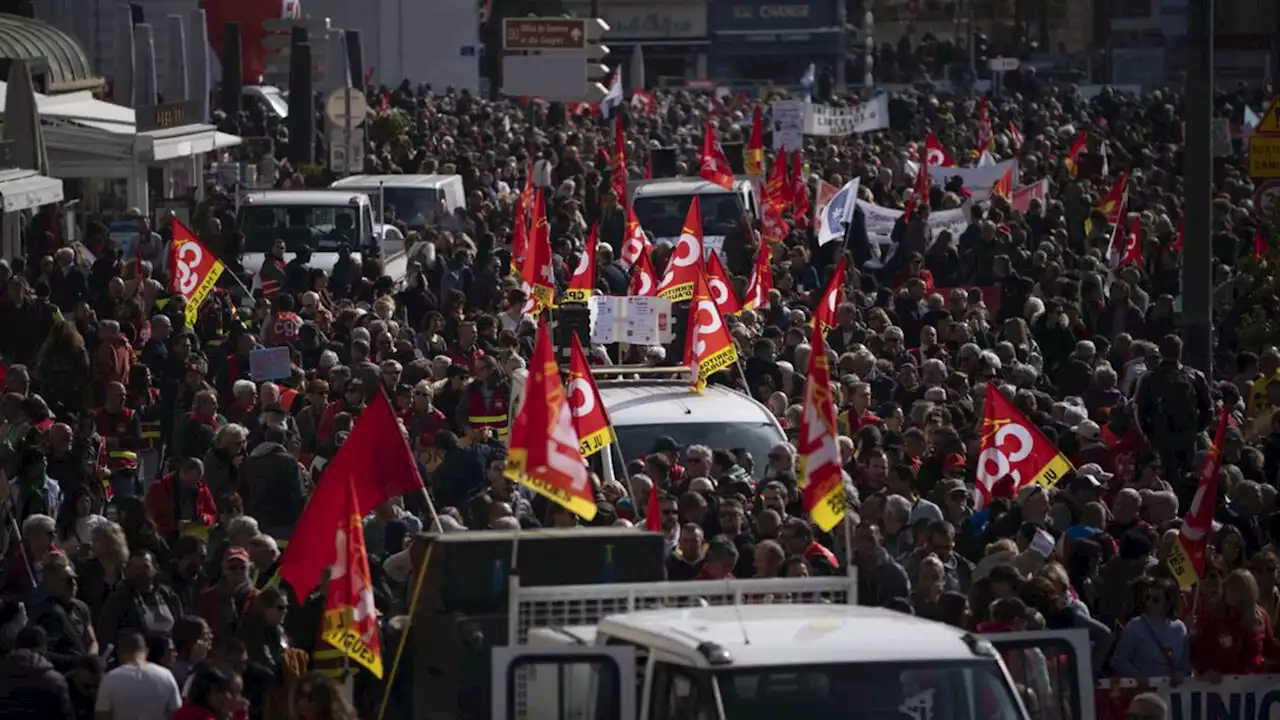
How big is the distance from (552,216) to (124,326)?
1165cm

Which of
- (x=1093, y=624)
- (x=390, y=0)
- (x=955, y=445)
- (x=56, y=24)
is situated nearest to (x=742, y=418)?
(x=955, y=445)

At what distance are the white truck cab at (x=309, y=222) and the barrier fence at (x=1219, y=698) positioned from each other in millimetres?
17288

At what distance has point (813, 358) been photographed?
10.4 metres

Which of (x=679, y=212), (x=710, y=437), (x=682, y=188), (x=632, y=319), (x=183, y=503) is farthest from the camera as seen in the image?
(x=682, y=188)

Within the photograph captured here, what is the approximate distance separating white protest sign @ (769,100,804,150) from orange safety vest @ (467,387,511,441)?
20710 mm

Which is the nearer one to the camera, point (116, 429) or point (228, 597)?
point (228, 597)

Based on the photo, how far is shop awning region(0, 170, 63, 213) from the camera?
2661 cm

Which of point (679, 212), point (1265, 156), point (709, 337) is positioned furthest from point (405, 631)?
point (679, 212)

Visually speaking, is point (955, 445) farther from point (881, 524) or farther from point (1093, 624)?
point (1093, 624)

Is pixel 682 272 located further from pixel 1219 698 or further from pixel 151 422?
pixel 1219 698

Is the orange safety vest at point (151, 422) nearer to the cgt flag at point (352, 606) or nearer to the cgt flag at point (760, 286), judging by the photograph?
the cgt flag at point (760, 286)

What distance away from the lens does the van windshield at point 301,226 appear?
27953 millimetres

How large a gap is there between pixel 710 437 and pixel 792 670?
7.50 metres

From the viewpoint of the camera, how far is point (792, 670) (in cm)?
795
